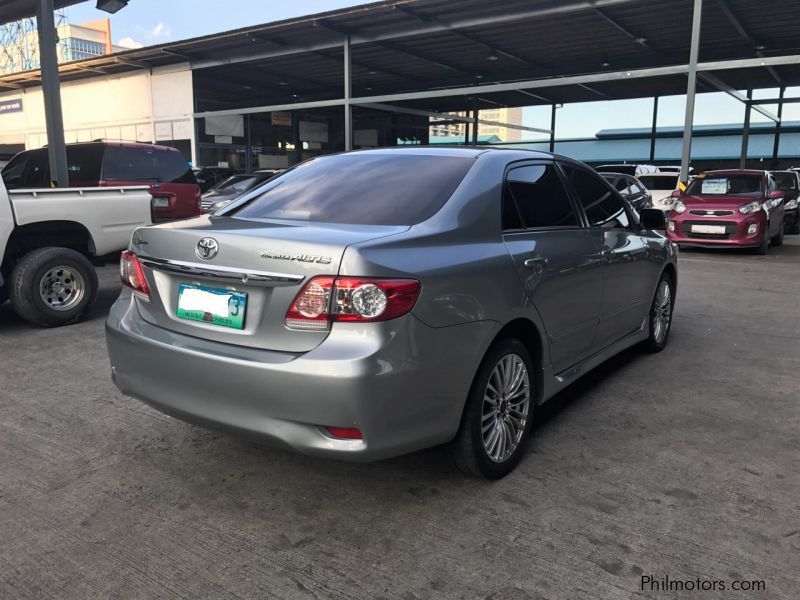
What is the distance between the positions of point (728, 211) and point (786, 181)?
639 cm

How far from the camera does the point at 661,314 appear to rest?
5281 mm

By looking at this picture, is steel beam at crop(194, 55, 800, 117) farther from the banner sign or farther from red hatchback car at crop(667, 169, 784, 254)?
the banner sign

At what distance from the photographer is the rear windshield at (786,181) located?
16.0m

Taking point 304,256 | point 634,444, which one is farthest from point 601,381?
point 304,256

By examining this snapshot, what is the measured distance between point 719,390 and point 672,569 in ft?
7.76

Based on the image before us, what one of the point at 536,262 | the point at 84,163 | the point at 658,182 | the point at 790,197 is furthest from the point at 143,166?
the point at 790,197

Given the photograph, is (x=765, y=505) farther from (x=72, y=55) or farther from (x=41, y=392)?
(x=72, y=55)

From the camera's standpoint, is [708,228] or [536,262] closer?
[536,262]

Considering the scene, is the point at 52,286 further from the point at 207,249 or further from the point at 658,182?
the point at 658,182

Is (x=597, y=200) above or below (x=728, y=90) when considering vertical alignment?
below

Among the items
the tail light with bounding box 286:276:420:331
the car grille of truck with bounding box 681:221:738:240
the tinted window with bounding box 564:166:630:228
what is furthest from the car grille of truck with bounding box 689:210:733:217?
the tail light with bounding box 286:276:420:331

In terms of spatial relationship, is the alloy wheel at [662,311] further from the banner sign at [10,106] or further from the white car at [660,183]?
the banner sign at [10,106]

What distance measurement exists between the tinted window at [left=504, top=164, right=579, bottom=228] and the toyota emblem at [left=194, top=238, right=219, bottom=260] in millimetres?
1478

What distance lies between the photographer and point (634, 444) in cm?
349
